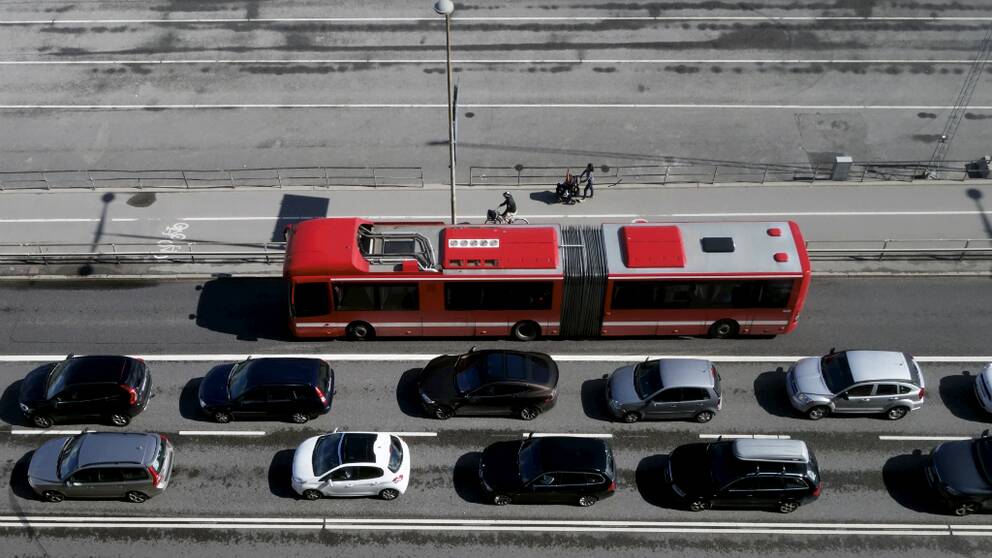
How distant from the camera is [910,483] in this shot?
24.2 m

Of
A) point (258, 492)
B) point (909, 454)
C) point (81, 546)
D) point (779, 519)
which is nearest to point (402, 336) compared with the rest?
point (258, 492)

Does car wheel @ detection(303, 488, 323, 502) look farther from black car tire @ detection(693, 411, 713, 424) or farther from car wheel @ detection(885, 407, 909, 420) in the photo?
car wheel @ detection(885, 407, 909, 420)

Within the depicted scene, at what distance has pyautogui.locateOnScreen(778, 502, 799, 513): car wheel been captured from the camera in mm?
23141

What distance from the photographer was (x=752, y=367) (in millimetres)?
27828

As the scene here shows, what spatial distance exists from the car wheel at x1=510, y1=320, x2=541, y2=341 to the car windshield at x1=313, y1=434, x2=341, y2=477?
24.3 ft

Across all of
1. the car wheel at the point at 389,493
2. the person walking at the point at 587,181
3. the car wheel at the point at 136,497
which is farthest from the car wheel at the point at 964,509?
the car wheel at the point at 136,497

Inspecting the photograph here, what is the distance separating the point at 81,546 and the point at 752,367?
2177 cm

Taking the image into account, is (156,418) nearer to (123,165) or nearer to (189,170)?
(189,170)

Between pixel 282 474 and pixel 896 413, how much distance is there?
1942 centimetres

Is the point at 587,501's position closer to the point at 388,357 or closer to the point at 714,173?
the point at 388,357

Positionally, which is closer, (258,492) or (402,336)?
(258,492)

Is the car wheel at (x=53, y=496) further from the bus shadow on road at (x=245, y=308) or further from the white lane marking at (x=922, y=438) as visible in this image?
the white lane marking at (x=922, y=438)

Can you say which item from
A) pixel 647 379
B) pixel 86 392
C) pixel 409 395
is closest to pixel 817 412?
pixel 647 379

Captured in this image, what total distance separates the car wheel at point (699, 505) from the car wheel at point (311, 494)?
431 inches
